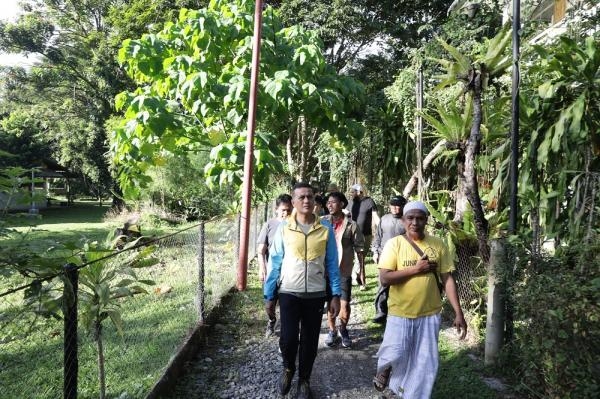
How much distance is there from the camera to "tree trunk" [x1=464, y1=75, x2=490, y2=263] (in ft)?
15.8

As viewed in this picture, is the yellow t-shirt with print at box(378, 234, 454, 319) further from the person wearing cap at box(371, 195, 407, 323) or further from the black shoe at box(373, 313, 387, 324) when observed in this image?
the black shoe at box(373, 313, 387, 324)

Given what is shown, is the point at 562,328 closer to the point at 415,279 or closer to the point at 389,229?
the point at 415,279

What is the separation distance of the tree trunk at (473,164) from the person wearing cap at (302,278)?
182 cm

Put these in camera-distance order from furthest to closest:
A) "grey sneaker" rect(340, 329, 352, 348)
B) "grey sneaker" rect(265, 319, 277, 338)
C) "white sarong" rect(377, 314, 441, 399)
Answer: "grey sneaker" rect(265, 319, 277, 338) → "grey sneaker" rect(340, 329, 352, 348) → "white sarong" rect(377, 314, 441, 399)

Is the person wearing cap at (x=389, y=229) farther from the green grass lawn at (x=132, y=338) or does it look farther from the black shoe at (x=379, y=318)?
the green grass lawn at (x=132, y=338)

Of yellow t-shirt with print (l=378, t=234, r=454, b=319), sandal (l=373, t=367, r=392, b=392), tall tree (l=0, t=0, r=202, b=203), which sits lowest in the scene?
sandal (l=373, t=367, r=392, b=392)

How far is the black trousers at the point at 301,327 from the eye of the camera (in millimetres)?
3867

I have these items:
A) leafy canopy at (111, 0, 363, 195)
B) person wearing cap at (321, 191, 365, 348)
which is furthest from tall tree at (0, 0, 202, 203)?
person wearing cap at (321, 191, 365, 348)

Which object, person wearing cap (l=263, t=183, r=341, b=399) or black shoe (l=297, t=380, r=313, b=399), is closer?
person wearing cap (l=263, t=183, r=341, b=399)

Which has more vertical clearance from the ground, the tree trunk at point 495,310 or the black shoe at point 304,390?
the tree trunk at point 495,310

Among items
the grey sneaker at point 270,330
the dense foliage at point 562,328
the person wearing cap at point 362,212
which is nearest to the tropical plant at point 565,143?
the dense foliage at point 562,328

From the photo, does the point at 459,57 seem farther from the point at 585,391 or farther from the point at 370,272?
the point at 370,272

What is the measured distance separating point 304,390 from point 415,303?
1.26 metres

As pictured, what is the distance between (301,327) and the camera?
3.98 meters
